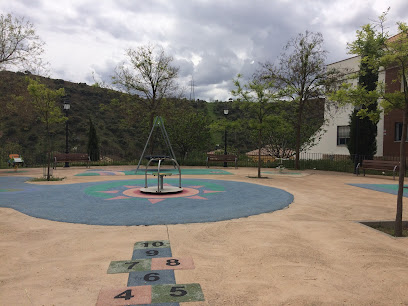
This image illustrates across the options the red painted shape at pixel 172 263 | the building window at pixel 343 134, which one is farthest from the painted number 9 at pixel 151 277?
the building window at pixel 343 134

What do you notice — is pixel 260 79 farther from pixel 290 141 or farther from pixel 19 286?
pixel 19 286

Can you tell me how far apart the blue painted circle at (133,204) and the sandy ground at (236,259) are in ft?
1.40

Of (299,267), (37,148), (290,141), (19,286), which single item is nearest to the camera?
(19,286)

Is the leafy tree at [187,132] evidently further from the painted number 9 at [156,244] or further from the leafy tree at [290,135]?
the painted number 9 at [156,244]

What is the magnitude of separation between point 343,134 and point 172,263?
89.1 ft

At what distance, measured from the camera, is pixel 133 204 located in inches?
309

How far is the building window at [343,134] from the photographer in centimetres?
2670

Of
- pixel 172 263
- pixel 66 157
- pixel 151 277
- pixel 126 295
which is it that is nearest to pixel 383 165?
pixel 172 263

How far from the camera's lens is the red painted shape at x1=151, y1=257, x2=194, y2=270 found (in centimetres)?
383

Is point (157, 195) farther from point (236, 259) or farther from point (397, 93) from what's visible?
point (397, 93)

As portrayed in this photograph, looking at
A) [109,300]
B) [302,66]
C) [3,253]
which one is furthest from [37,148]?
[109,300]

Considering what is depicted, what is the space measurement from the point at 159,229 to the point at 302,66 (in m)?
16.8

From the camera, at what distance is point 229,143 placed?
160ft

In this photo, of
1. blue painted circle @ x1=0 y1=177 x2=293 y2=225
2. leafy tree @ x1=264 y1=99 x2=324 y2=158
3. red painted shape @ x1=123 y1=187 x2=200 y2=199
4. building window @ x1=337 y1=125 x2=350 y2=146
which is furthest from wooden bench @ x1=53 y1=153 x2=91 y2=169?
building window @ x1=337 y1=125 x2=350 y2=146
